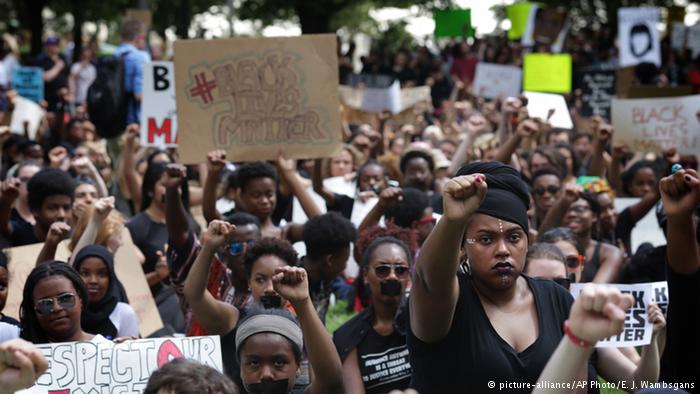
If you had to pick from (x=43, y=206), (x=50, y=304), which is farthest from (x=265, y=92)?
(x=50, y=304)

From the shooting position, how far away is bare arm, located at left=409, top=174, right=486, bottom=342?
385cm

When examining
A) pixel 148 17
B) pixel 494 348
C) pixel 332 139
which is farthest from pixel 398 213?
pixel 148 17

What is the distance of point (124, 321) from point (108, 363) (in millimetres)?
1277

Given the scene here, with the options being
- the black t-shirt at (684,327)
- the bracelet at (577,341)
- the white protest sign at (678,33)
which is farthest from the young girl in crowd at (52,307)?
the white protest sign at (678,33)

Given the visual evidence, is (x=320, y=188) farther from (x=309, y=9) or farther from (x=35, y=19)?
(x=35, y=19)

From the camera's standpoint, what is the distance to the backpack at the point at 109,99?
39.9 feet

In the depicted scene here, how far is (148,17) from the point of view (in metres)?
16.5

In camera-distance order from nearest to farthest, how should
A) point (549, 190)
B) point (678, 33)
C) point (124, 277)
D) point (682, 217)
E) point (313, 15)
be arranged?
1. point (682, 217)
2. point (124, 277)
3. point (549, 190)
4. point (678, 33)
5. point (313, 15)

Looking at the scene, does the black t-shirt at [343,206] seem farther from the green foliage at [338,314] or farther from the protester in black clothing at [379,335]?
the protester in black clothing at [379,335]

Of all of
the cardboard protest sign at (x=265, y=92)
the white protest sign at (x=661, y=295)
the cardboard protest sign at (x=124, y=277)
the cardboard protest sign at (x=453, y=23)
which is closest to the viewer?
the white protest sign at (x=661, y=295)

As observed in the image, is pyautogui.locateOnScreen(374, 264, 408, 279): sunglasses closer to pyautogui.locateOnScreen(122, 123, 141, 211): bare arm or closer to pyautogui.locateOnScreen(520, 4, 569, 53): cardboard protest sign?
pyautogui.locateOnScreen(122, 123, 141, 211): bare arm

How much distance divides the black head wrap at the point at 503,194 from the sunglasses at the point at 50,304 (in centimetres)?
218

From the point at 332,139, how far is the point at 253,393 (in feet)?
14.1

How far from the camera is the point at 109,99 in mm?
12219
